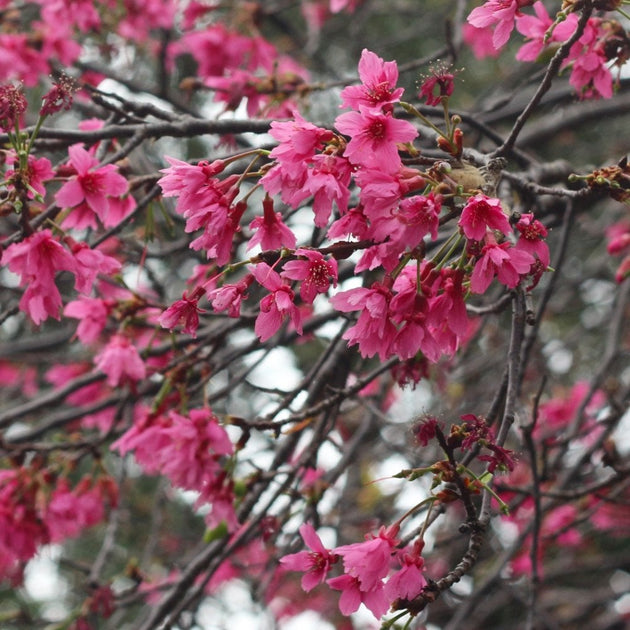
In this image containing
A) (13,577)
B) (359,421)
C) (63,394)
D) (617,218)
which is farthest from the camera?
(617,218)

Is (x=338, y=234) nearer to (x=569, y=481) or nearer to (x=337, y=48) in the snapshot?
(x=569, y=481)

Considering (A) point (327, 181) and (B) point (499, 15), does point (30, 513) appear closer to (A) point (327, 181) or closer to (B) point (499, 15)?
(A) point (327, 181)

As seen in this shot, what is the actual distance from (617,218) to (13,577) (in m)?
3.68

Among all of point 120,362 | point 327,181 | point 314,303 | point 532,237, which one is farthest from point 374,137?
point 314,303

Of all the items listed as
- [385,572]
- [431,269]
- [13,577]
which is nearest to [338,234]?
[431,269]

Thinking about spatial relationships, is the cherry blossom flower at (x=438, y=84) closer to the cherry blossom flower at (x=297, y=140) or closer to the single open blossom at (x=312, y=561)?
the cherry blossom flower at (x=297, y=140)

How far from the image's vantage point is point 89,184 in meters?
1.89

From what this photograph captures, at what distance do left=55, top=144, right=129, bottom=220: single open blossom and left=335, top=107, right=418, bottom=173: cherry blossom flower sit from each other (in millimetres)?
689

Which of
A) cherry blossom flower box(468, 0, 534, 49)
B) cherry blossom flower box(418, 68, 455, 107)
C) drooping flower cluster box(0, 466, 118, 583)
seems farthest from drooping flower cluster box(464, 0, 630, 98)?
drooping flower cluster box(0, 466, 118, 583)

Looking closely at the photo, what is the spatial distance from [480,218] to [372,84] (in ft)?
1.19

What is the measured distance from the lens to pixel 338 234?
1466mm

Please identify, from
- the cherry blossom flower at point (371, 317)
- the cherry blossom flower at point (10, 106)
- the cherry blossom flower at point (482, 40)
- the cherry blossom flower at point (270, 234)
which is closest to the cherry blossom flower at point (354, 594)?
the cherry blossom flower at point (371, 317)

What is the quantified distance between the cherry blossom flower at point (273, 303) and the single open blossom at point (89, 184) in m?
0.54

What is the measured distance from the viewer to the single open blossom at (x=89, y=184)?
183 centimetres
